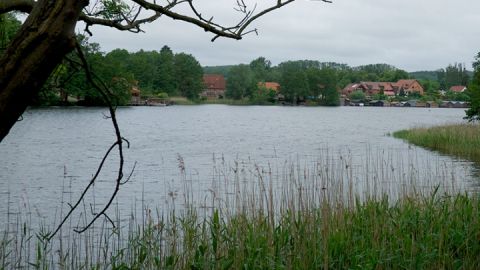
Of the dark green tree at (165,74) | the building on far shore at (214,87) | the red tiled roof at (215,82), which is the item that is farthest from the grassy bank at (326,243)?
the red tiled roof at (215,82)

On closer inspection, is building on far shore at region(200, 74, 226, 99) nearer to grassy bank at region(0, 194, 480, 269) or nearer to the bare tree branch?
grassy bank at region(0, 194, 480, 269)

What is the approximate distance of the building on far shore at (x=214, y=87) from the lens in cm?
15388

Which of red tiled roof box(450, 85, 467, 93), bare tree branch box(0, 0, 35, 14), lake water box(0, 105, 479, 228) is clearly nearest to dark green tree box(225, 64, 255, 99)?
red tiled roof box(450, 85, 467, 93)

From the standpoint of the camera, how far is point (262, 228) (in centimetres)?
729

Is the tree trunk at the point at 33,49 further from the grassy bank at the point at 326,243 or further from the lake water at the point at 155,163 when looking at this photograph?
the lake water at the point at 155,163

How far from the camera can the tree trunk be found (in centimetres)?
194

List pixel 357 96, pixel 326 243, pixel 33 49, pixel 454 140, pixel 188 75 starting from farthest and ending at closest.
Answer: pixel 357 96 < pixel 188 75 < pixel 454 140 < pixel 326 243 < pixel 33 49

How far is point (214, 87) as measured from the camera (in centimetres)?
15750

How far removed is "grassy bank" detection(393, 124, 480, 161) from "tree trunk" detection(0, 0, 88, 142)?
81.5ft

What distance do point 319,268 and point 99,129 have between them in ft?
132

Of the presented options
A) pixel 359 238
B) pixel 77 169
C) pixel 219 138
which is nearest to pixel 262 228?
pixel 359 238

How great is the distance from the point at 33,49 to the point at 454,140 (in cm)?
2895

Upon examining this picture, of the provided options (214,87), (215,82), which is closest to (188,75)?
(214,87)

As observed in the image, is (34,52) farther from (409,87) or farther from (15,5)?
(409,87)
